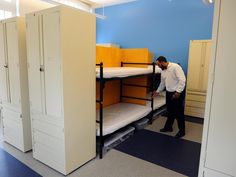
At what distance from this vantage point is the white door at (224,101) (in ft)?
4.55

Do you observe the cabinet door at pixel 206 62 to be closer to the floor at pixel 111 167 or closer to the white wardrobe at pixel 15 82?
the floor at pixel 111 167

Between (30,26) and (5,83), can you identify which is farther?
(5,83)

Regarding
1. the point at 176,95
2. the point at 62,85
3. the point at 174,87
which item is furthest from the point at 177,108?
the point at 62,85

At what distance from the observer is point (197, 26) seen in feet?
14.7

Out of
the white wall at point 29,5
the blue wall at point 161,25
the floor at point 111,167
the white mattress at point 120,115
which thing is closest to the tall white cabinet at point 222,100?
the floor at point 111,167

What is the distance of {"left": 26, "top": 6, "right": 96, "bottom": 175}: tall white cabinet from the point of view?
1927mm

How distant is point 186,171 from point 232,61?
1.50 metres

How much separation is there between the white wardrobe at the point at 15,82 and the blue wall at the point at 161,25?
12.1 ft

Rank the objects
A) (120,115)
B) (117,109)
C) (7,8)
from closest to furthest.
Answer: (120,115), (117,109), (7,8)

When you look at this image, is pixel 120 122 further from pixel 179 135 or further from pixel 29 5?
pixel 29 5

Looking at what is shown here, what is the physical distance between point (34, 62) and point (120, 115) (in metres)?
1.74

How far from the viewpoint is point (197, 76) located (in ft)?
13.6

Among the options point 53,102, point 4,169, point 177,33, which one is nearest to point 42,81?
point 53,102

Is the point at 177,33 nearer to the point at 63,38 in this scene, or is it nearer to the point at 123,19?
the point at 123,19
